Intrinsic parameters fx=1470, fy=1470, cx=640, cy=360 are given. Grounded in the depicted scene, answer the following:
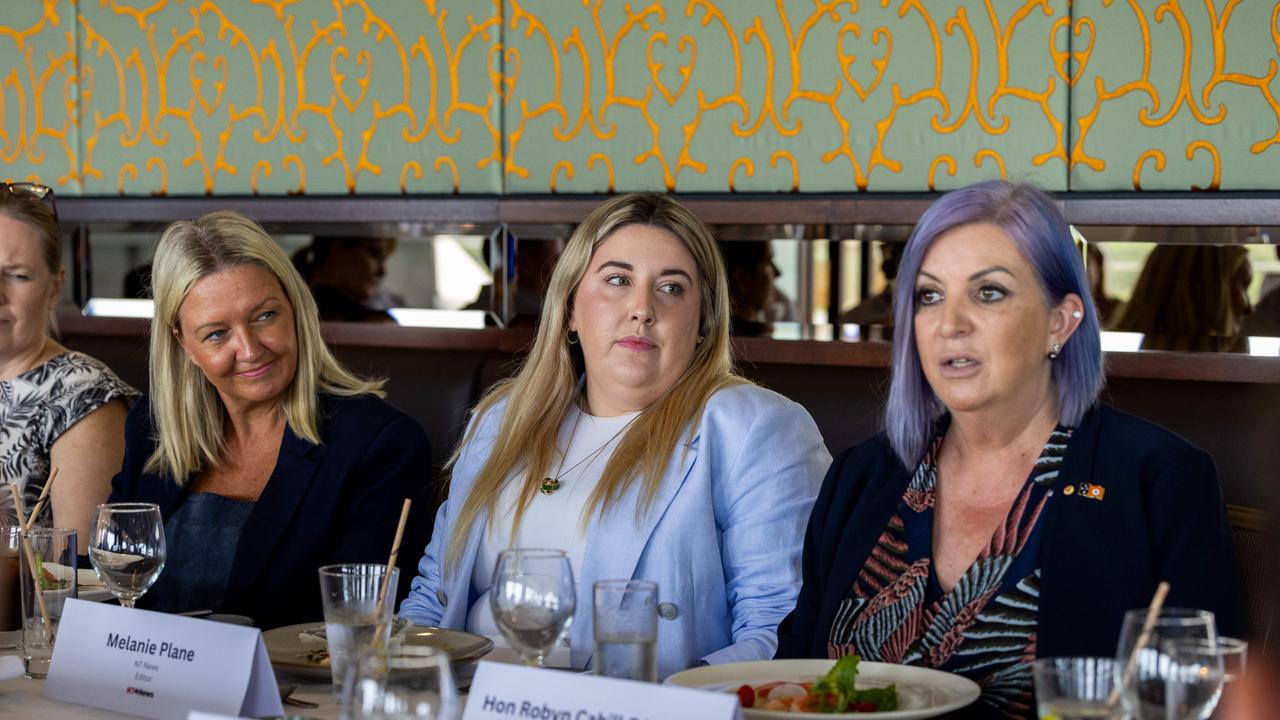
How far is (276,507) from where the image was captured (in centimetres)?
267

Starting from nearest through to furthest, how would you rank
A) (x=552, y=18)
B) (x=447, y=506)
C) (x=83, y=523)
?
(x=447, y=506), (x=83, y=523), (x=552, y=18)

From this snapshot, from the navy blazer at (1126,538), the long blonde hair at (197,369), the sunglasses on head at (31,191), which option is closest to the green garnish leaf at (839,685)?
the navy blazer at (1126,538)

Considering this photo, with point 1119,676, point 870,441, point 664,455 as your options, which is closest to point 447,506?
point 664,455

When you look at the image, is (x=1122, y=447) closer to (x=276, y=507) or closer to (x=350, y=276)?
(x=276, y=507)

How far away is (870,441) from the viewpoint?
224 centimetres

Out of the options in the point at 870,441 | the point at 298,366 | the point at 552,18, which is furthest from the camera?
the point at 552,18

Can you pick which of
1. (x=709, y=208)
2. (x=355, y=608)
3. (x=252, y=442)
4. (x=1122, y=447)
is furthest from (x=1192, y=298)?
(x=355, y=608)

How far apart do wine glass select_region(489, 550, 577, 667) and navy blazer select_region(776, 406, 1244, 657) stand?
67cm

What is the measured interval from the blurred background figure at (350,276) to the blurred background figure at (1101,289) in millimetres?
1870

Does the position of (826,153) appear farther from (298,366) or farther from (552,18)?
(298,366)

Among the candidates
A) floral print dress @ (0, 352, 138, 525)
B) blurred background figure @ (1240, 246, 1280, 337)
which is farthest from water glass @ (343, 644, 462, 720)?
blurred background figure @ (1240, 246, 1280, 337)

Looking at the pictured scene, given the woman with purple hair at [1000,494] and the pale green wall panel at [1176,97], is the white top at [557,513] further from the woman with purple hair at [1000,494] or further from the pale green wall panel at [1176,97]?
the pale green wall panel at [1176,97]

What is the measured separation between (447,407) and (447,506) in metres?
0.80

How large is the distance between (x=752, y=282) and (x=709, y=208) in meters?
0.21
